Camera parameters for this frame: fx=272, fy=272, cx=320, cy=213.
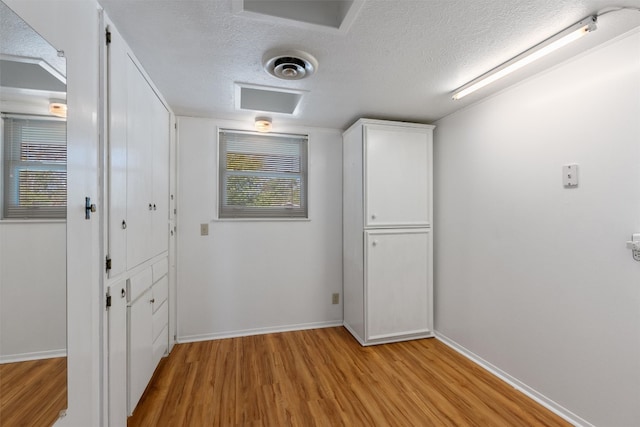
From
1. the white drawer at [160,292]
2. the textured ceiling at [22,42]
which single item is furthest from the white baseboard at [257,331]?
the textured ceiling at [22,42]

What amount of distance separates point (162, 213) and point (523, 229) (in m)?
2.76

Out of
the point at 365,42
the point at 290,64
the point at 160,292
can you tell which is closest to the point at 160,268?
the point at 160,292

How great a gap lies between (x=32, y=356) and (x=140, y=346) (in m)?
1.00

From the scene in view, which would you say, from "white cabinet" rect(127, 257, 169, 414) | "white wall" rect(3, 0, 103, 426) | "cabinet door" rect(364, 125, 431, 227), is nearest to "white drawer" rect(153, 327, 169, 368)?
"white cabinet" rect(127, 257, 169, 414)

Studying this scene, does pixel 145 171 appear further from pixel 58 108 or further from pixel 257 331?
pixel 257 331

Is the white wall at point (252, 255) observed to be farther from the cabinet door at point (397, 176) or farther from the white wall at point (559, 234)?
the white wall at point (559, 234)

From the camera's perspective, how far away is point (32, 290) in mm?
827

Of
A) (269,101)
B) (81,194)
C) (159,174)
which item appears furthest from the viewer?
(269,101)

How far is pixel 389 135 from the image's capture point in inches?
106

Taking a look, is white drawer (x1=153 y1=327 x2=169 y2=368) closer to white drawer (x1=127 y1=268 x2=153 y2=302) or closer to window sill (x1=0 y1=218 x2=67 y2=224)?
white drawer (x1=127 y1=268 x2=153 y2=302)

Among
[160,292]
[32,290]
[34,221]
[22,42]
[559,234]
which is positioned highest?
[22,42]

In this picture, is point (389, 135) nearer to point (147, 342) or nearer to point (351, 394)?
point (351, 394)

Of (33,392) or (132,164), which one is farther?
(132,164)

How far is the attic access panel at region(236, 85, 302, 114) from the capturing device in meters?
2.43
